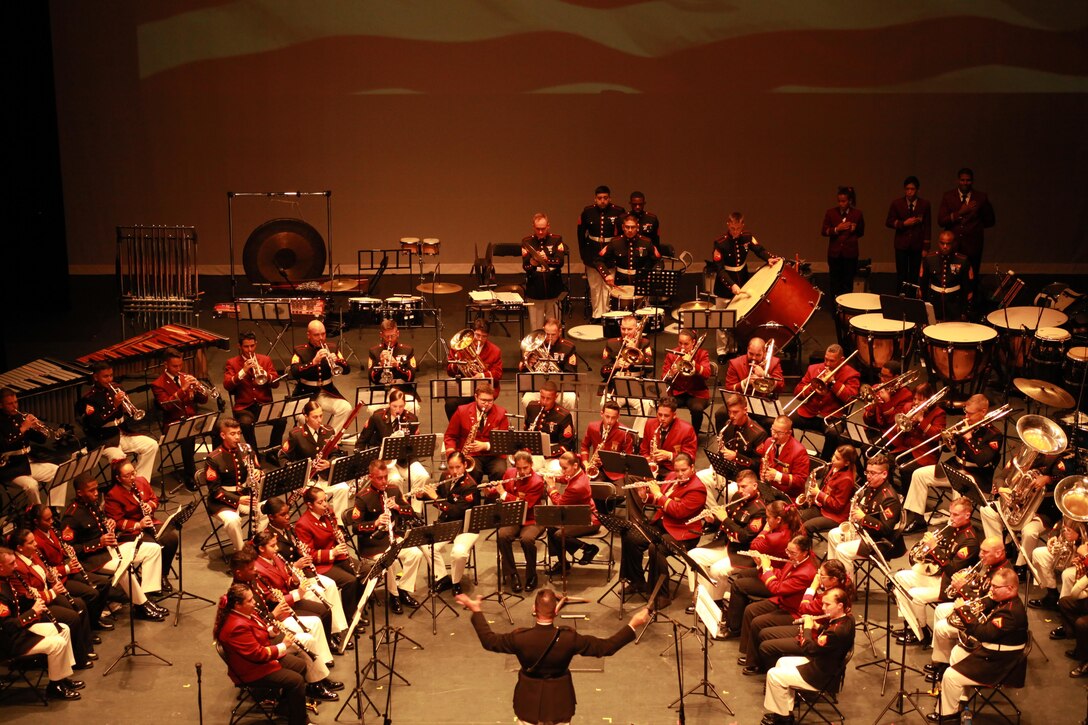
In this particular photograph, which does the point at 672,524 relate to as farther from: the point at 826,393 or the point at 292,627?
the point at 292,627

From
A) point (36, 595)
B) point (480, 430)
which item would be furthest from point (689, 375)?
point (36, 595)

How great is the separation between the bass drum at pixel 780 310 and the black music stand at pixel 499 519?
4840mm

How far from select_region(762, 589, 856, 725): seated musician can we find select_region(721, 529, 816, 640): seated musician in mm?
612

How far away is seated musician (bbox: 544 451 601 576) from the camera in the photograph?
10867mm

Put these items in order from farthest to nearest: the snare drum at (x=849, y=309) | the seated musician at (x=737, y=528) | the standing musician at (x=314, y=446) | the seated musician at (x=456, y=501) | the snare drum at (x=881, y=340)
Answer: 1. the snare drum at (x=849, y=309)
2. the snare drum at (x=881, y=340)
3. the standing musician at (x=314, y=446)
4. the seated musician at (x=456, y=501)
5. the seated musician at (x=737, y=528)

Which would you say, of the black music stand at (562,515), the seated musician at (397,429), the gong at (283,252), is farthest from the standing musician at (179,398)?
the gong at (283,252)

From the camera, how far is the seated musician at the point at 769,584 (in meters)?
9.38

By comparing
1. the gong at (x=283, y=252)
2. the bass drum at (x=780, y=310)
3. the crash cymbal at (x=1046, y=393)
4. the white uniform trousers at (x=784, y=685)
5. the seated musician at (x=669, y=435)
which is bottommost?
the white uniform trousers at (x=784, y=685)

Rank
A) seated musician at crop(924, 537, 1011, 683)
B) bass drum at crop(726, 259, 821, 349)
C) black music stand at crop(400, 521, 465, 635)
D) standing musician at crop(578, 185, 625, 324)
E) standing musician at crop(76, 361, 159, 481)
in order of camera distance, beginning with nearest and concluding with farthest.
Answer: seated musician at crop(924, 537, 1011, 683), black music stand at crop(400, 521, 465, 635), standing musician at crop(76, 361, 159, 481), bass drum at crop(726, 259, 821, 349), standing musician at crop(578, 185, 625, 324)

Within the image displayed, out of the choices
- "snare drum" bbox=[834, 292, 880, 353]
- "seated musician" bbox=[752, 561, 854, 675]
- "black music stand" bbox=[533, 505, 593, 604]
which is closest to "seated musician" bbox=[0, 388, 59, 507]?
"black music stand" bbox=[533, 505, 593, 604]

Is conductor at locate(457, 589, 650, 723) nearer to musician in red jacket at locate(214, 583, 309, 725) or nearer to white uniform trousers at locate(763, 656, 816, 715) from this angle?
white uniform trousers at locate(763, 656, 816, 715)

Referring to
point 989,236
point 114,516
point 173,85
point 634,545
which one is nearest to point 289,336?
point 173,85

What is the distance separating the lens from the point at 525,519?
11055mm

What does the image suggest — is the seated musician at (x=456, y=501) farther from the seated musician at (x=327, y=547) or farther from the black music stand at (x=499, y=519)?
the seated musician at (x=327, y=547)
